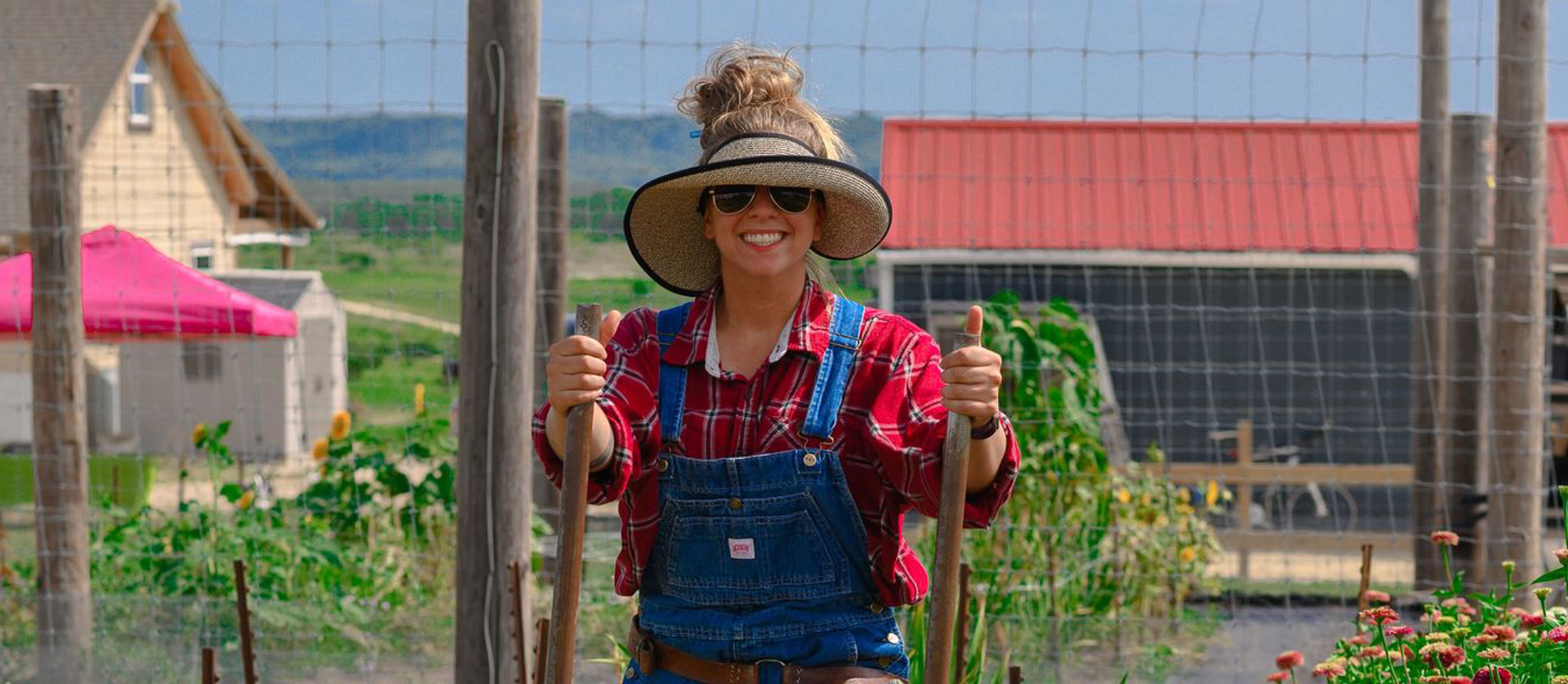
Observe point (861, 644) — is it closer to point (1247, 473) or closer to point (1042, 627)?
point (1042, 627)

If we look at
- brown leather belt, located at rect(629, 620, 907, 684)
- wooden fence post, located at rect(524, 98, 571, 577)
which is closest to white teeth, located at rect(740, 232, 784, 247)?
brown leather belt, located at rect(629, 620, 907, 684)

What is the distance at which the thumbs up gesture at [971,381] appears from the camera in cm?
204

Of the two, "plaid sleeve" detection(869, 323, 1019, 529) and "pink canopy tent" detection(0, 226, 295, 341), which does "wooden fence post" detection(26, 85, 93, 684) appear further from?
"plaid sleeve" detection(869, 323, 1019, 529)

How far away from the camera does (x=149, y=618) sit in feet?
15.7

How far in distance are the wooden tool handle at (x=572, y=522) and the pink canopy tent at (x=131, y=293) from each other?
→ 17.3 feet

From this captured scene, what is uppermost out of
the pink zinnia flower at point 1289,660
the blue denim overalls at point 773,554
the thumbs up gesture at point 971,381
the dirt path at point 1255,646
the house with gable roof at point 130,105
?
the house with gable roof at point 130,105

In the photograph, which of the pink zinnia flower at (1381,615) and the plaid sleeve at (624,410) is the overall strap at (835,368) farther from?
the pink zinnia flower at (1381,615)

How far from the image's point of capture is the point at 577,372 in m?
2.11

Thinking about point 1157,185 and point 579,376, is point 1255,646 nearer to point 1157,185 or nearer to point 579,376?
point 579,376

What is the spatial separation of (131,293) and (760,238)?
6.89 meters

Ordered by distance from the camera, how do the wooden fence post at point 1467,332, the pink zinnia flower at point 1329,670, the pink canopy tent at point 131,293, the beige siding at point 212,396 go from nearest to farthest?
the pink zinnia flower at point 1329,670
the wooden fence post at point 1467,332
the pink canopy tent at point 131,293
the beige siding at point 212,396

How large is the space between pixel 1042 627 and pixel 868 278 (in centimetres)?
527

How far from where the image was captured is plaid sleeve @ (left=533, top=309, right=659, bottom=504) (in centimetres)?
223

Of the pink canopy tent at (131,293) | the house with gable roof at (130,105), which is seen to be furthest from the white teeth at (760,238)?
the house with gable roof at (130,105)
